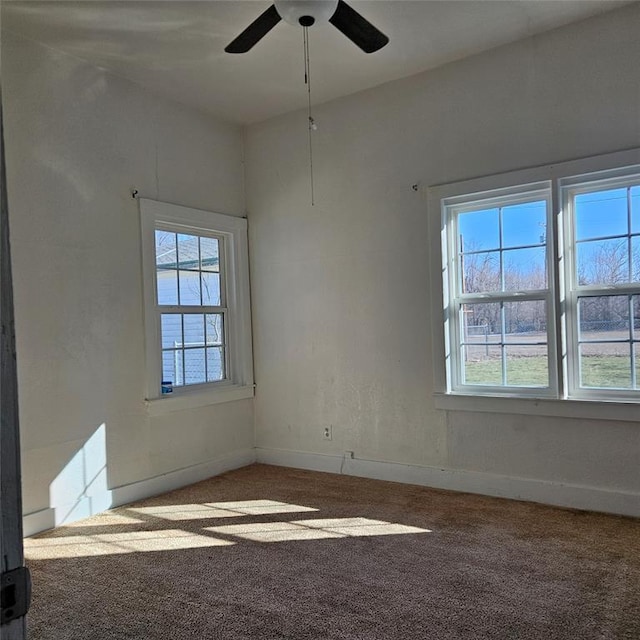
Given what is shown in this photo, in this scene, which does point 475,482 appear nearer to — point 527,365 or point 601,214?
point 527,365

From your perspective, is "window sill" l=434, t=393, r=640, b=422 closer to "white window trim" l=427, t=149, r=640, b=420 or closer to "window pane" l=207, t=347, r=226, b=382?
"white window trim" l=427, t=149, r=640, b=420

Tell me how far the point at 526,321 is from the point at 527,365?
306mm

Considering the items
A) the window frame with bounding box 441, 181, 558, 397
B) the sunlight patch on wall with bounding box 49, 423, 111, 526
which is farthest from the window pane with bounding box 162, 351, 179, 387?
→ the window frame with bounding box 441, 181, 558, 397

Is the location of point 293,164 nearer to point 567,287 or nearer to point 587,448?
point 567,287

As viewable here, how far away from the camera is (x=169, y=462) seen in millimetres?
4172

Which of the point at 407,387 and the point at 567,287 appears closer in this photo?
the point at 567,287

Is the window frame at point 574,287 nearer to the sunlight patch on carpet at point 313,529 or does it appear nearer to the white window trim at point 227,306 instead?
the sunlight patch on carpet at point 313,529

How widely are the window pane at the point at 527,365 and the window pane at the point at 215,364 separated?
2.45 meters

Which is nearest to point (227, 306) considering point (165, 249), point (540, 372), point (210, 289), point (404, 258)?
point (210, 289)

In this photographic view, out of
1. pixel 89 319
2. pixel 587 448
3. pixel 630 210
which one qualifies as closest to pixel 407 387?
pixel 587 448

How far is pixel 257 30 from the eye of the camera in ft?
8.91

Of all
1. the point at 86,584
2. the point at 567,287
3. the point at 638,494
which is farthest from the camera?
the point at 567,287

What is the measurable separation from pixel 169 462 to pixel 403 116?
3243 mm

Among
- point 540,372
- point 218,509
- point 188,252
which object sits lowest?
point 218,509
